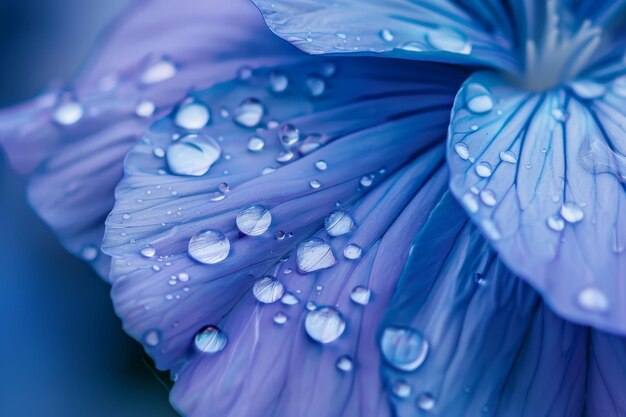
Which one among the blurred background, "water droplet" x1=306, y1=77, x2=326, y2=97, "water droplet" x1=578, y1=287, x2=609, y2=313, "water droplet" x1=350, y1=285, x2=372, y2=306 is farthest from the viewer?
the blurred background

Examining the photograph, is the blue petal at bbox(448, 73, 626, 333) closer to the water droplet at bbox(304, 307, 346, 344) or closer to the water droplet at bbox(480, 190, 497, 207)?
the water droplet at bbox(480, 190, 497, 207)

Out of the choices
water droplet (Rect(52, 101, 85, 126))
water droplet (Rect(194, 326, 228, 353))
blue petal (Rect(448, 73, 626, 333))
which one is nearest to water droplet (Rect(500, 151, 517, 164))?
blue petal (Rect(448, 73, 626, 333))

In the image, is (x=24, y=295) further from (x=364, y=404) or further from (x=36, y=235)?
(x=364, y=404)

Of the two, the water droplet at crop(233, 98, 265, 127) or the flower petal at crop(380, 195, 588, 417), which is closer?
the flower petal at crop(380, 195, 588, 417)

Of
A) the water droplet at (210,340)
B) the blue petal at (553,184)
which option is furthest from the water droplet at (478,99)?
the water droplet at (210,340)

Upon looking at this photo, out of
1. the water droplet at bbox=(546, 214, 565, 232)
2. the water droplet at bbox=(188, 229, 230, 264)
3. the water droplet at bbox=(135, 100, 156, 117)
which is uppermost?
the water droplet at bbox=(546, 214, 565, 232)

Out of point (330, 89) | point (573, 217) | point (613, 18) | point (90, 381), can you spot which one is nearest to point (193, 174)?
point (330, 89)

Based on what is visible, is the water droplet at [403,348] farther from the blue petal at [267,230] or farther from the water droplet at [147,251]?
the water droplet at [147,251]
